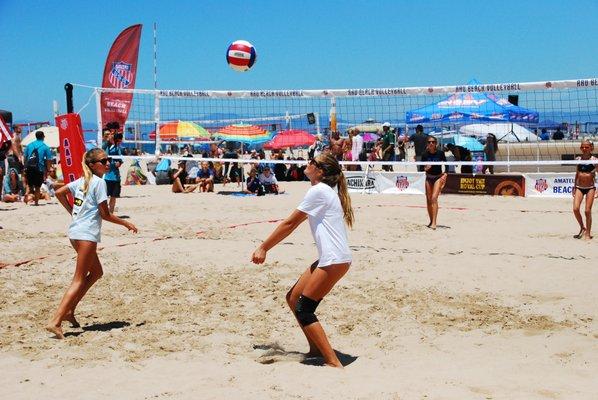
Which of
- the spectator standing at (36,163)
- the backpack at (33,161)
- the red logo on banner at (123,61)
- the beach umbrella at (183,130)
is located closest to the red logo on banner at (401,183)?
the spectator standing at (36,163)

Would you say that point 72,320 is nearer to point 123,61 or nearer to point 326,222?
point 326,222

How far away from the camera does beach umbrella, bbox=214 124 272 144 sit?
20812mm

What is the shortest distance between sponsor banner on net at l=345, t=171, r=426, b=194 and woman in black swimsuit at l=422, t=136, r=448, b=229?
16.2 ft

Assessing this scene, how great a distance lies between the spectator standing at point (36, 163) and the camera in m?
12.3

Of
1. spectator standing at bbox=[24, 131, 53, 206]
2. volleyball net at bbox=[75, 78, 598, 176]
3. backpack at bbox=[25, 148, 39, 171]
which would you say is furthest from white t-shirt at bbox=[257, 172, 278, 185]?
backpack at bbox=[25, 148, 39, 171]

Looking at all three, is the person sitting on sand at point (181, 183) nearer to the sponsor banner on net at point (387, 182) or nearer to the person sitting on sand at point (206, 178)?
the person sitting on sand at point (206, 178)

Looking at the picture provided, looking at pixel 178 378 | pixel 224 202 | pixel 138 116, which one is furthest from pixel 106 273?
pixel 138 116

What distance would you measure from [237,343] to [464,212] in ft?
23.5

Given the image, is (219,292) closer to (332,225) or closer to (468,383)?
(332,225)

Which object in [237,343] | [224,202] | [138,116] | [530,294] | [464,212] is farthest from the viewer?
[138,116]

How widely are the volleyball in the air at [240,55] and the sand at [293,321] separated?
14.4 feet

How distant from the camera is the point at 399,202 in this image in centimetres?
1301

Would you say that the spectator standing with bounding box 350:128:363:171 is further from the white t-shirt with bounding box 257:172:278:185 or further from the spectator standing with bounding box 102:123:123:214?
the spectator standing with bounding box 102:123:123:214

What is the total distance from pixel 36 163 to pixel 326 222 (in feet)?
31.4
